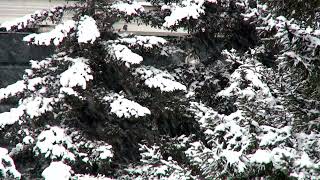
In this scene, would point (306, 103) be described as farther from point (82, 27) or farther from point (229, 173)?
point (82, 27)

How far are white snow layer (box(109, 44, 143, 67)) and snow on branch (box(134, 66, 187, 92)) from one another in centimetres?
31

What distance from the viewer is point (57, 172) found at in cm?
457

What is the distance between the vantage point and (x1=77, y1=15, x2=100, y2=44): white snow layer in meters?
5.02

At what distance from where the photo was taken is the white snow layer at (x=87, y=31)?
502cm

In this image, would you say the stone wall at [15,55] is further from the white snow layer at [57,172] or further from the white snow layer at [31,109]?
the white snow layer at [57,172]

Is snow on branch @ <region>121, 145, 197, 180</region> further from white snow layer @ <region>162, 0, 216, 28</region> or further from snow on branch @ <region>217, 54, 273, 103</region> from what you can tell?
white snow layer @ <region>162, 0, 216, 28</region>

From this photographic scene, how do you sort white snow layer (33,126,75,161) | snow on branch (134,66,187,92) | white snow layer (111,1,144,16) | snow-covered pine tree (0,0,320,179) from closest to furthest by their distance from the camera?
1. snow-covered pine tree (0,0,320,179)
2. white snow layer (33,126,75,161)
3. snow on branch (134,66,187,92)
4. white snow layer (111,1,144,16)

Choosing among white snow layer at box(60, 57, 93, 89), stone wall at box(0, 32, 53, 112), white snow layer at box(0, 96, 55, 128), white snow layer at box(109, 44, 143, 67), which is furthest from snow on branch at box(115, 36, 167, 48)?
stone wall at box(0, 32, 53, 112)

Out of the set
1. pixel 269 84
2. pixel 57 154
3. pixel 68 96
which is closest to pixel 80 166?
pixel 57 154

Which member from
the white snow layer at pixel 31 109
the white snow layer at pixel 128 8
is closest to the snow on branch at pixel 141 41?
the white snow layer at pixel 128 8

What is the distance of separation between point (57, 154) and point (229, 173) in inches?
86.8

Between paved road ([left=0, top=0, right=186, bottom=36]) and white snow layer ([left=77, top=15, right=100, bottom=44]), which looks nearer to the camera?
white snow layer ([left=77, top=15, right=100, bottom=44])

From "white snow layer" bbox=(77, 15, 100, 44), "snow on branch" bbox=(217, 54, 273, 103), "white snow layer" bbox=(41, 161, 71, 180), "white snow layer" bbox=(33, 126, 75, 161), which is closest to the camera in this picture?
"snow on branch" bbox=(217, 54, 273, 103)

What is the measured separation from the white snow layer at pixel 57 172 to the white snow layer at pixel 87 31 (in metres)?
1.36
